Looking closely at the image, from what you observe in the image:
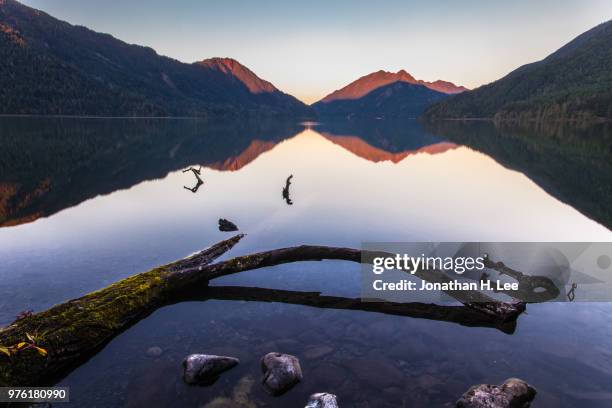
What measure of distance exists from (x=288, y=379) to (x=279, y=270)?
7.53 metres

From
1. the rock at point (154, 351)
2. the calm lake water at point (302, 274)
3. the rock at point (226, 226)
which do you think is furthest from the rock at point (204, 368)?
the rock at point (226, 226)

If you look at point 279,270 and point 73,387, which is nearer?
point 73,387

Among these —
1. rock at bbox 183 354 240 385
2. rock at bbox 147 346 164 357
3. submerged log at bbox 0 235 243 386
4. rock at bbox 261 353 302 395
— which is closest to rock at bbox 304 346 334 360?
rock at bbox 261 353 302 395

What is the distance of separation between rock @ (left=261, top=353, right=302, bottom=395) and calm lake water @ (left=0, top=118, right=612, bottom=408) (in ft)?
0.78

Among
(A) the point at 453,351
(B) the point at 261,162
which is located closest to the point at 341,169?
(B) the point at 261,162

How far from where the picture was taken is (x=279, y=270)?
15938 mm

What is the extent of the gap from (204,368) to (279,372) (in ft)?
6.09

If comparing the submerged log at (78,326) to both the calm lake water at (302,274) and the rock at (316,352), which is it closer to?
the calm lake water at (302,274)

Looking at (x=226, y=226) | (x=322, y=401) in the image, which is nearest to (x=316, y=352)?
(x=322, y=401)

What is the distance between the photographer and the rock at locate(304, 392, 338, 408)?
735cm

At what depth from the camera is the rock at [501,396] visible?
7.51 meters

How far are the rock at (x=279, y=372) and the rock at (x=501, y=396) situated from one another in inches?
146

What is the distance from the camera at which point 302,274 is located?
15.5m

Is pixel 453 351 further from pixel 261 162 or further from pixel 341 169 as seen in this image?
pixel 261 162
